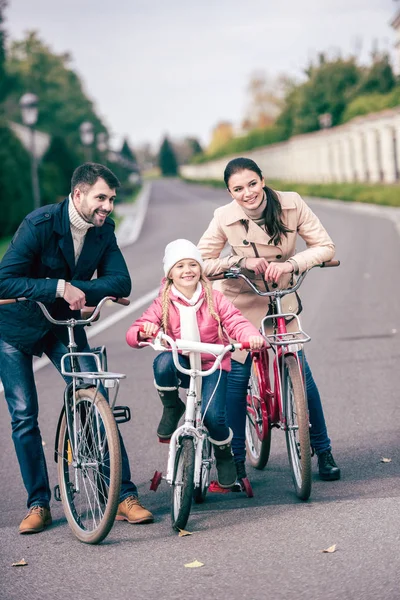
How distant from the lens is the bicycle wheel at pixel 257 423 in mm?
6102

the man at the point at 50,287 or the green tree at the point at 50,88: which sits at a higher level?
the green tree at the point at 50,88

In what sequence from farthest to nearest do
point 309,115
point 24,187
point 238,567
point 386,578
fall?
point 309,115 → point 24,187 → point 238,567 → point 386,578

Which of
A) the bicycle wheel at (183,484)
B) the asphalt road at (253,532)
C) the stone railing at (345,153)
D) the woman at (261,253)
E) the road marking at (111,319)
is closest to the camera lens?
the asphalt road at (253,532)

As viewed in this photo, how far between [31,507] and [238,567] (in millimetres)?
1456

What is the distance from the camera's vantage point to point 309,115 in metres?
93.6

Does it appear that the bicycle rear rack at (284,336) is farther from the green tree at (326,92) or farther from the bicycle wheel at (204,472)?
the green tree at (326,92)

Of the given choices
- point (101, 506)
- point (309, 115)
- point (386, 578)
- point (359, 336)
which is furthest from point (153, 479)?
point (309, 115)

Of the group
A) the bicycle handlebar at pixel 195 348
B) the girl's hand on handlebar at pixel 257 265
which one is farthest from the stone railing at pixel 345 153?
the bicycle handlebar at pixel 195 348

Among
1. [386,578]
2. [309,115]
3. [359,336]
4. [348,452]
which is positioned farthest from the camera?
[309,115]

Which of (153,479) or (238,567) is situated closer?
(238,567)

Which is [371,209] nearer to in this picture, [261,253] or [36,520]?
[261,253]

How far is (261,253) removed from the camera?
241 inches

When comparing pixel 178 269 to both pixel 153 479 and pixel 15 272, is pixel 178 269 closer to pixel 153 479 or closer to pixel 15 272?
pixel 15 272

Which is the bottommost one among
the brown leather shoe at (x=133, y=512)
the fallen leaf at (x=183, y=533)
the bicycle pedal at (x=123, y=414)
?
the fallen leaf at (x=183, y=533)
